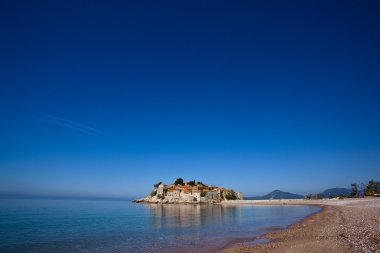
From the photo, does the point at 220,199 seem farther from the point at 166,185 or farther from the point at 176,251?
the point at 176,251

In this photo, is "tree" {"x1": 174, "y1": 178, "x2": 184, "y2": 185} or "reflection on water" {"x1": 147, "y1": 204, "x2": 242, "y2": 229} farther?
"tree" {"x1": 174, "y1": 178, "x2": 184, "y2": 185}

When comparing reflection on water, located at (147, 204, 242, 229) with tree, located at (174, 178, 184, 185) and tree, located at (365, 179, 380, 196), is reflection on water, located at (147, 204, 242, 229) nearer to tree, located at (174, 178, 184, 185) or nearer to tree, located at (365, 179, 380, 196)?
tree, located at (365, 179, 380, 196)

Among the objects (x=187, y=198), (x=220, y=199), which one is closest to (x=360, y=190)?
(x=220, y=199)

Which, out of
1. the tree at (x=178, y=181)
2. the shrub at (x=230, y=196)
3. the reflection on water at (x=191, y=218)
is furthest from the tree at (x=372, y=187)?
the tree at (x=178, y=181)

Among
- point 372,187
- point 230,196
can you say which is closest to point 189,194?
point 230,196

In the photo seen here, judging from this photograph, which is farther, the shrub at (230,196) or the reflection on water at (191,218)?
the shrub at (230,196)

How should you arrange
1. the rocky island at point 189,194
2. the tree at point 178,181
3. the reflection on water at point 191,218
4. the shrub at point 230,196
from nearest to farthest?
the reflection on water at point 191,218 → the rocky island at point 189,194 → the shrub at point 230,196 → the tree at point 178,181

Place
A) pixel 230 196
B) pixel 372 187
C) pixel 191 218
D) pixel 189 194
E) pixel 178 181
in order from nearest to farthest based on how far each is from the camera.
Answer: pixel 191 218, pixel 372 187, pixel 189 194, pixel 230 196, pixel 178 181

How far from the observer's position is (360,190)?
405 feet

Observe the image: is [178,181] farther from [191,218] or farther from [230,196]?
[191,218]

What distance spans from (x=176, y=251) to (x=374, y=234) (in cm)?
1394

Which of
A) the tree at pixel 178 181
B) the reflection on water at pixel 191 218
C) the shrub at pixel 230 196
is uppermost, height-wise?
the tree at pixel 178 181

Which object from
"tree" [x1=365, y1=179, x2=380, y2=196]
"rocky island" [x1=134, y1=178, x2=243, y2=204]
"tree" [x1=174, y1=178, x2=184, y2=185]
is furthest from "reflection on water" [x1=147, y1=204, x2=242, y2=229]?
"tree" [x1=174, y1=178, x2=184, y2=185]

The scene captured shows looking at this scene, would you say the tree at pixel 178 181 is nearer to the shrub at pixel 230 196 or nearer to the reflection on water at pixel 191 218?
the shrub at pixel 230 196
